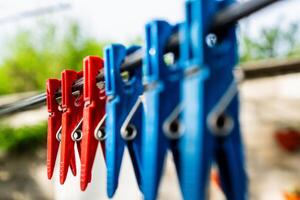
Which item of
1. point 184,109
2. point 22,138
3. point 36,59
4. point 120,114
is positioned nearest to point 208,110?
point 184,109

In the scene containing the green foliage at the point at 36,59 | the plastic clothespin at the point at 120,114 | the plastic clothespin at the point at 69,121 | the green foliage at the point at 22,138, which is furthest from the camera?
the green foliage at the point at 36,59

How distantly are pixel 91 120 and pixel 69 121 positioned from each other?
92 mm

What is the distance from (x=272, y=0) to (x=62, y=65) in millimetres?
11016

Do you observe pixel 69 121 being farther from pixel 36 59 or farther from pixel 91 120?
pixel 36 59

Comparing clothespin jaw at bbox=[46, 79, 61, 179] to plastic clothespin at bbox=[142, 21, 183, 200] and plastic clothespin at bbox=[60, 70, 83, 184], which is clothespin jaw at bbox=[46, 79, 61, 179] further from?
plastic clothespin at bbox=[142, 21, 183, 200]

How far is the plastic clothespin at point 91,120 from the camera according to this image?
67cm

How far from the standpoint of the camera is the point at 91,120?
26.7 inches

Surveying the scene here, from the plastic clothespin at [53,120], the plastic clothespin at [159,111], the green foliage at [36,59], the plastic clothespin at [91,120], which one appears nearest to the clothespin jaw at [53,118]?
the plastic clothespin at [53,120]

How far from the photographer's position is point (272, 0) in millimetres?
427

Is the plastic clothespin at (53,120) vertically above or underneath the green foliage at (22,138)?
above

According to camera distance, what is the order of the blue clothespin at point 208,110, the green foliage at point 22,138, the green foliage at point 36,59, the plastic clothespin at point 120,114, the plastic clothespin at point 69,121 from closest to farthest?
1. the blue clothespin at point 208,110
2. the plastic clothespin at point 120,114
3. the plastic clothespin at point 69,121
4. the green foliage at point 22,138
5. the green foliage at point 36,59

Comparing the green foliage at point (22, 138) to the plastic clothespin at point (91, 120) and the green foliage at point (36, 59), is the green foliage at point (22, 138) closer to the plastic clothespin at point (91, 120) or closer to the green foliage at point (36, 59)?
the plastic clothespin at point (91, 120)

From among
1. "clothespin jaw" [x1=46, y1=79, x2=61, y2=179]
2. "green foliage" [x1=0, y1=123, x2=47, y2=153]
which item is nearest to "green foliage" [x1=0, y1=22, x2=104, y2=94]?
"green foliage" [x1=0, y1=123, x2=47, y2=153]

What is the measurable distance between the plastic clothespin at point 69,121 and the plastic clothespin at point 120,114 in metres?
0.14
